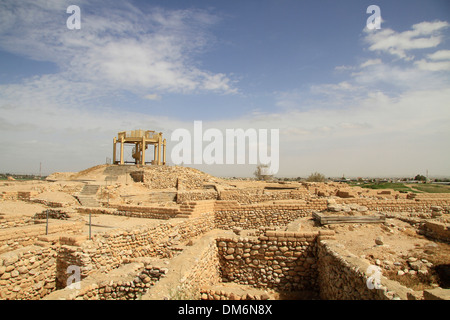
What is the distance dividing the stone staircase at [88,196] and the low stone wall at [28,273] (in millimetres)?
10087

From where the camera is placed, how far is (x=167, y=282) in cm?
471

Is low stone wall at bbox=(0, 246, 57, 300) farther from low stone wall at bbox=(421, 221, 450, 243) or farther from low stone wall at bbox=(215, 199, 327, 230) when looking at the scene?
low stone wall at bbox=(421, 221, 450, 243)

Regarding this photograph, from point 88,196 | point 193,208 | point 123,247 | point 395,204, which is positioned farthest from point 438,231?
point 88,196

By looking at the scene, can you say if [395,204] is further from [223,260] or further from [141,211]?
[141,211]

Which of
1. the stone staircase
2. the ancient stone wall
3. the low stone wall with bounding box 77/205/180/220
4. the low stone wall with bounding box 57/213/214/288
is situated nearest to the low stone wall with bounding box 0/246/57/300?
the low stone wall with bounding box 57/213/214/288

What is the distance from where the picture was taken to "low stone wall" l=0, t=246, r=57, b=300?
600 cm

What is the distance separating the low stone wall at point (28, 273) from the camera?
6.00 m

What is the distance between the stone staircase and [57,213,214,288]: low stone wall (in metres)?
9.31

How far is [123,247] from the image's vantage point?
315 inches

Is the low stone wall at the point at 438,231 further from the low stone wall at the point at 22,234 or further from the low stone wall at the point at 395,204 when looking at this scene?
the low stone wall at the point at 22,234

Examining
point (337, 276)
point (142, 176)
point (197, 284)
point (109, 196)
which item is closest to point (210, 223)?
point (197, 284)

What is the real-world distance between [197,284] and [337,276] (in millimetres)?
2959

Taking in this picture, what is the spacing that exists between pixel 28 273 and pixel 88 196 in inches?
521
